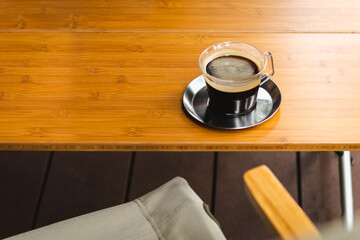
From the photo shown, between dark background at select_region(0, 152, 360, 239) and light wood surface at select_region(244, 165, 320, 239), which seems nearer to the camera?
light wood surface at select_region(244, 165, 320, 239)

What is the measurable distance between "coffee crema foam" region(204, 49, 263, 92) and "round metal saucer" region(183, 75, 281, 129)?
2.7 inches

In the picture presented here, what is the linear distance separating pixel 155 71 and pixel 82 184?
2.81ft

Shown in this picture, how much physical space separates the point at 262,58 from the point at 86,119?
0.38 metres

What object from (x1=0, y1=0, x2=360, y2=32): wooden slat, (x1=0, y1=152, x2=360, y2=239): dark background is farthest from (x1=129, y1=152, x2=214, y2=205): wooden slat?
(x1=0, y1=0, x2=360, y2=32): wooden slat

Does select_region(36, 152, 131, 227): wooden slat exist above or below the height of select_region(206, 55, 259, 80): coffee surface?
below

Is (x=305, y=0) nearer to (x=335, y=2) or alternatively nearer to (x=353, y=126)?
(x=335, y=2)

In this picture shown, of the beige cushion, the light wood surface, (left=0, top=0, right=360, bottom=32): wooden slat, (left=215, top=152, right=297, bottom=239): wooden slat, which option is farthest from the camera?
(left=215, top=152, right=297, bottom=239): wooden slat

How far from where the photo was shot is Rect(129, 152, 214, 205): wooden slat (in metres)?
1.72

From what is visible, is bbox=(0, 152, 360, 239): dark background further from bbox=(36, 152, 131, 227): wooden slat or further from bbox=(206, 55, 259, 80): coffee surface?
bbox=(206, 55, 259, 80): coffee surface

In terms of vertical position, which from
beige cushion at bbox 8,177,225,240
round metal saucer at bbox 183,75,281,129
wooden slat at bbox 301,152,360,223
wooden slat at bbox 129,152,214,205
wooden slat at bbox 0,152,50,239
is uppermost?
round metal saucer at bbox 183,75,281,129

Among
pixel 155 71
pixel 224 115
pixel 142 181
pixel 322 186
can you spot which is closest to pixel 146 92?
pixel 155 71

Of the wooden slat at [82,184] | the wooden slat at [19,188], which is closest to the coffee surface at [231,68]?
the wooden slat at [82,184]

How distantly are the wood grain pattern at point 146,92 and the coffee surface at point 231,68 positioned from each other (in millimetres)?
99

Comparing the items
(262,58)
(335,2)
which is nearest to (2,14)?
(262,58)
